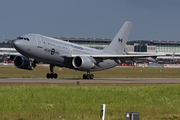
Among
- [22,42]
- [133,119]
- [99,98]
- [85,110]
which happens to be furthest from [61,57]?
[133,119]

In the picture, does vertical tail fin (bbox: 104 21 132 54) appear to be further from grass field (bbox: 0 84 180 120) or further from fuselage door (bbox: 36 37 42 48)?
grass field (bbox: 0 84 180 120)

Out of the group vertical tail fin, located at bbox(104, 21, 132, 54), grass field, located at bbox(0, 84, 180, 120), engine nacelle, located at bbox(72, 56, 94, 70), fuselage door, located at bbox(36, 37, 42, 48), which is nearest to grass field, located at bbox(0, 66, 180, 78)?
vertical tail fin, located at bbox(104, 21, 132, 54)

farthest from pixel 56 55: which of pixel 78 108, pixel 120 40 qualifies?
pixel 78 108

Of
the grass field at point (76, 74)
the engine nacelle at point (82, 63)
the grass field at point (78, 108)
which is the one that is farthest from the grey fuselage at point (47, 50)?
the grass field at point (78, 108)

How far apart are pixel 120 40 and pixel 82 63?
1379cm

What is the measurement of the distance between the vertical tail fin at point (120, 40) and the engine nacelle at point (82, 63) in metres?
9.85

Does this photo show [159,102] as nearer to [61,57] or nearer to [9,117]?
[9,117]

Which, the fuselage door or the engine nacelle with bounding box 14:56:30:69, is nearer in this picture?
the fuselage door

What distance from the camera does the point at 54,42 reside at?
42.1 m

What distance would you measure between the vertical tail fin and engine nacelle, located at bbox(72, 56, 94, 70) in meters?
9.85

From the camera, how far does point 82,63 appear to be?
41.7m

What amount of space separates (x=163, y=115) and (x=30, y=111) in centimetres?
648

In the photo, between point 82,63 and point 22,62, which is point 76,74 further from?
point 82,63

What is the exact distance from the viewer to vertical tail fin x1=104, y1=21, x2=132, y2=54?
52.4m
